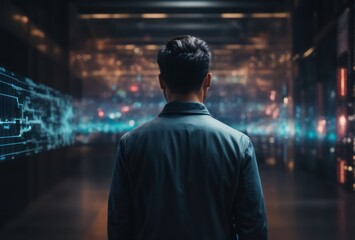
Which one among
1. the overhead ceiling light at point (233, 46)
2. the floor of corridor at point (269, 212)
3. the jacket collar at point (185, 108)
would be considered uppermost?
the overhead ceiling light at point (233, 46)

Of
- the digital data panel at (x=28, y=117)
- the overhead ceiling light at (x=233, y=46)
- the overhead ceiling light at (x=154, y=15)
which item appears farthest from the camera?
the overhead ceiling light at (x=233, y=46)

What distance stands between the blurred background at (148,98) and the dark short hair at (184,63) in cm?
378

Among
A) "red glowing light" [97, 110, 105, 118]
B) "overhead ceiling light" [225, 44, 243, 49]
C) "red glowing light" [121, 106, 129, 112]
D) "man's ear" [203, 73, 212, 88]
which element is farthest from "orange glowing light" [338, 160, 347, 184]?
"man's ear" [203, 73, 212, 88]

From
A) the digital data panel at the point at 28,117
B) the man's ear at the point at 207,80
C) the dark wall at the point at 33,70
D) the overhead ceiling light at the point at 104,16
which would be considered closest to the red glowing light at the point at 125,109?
the dark wall at the point at 33,70

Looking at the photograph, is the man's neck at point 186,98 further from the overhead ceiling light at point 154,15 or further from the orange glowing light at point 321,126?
the overhead ceiling light at point 154,15

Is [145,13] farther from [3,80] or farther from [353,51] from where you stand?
[3,80]

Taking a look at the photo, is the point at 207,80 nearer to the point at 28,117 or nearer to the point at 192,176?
the point at 192,176

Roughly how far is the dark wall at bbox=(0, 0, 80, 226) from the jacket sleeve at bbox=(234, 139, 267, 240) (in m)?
4.26

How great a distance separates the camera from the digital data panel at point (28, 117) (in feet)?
17.0

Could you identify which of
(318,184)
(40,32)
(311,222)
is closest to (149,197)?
(311,222)

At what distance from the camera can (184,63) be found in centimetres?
150

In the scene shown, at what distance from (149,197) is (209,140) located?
0.24m

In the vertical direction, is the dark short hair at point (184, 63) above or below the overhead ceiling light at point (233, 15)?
below

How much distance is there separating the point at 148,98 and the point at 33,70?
582cm
